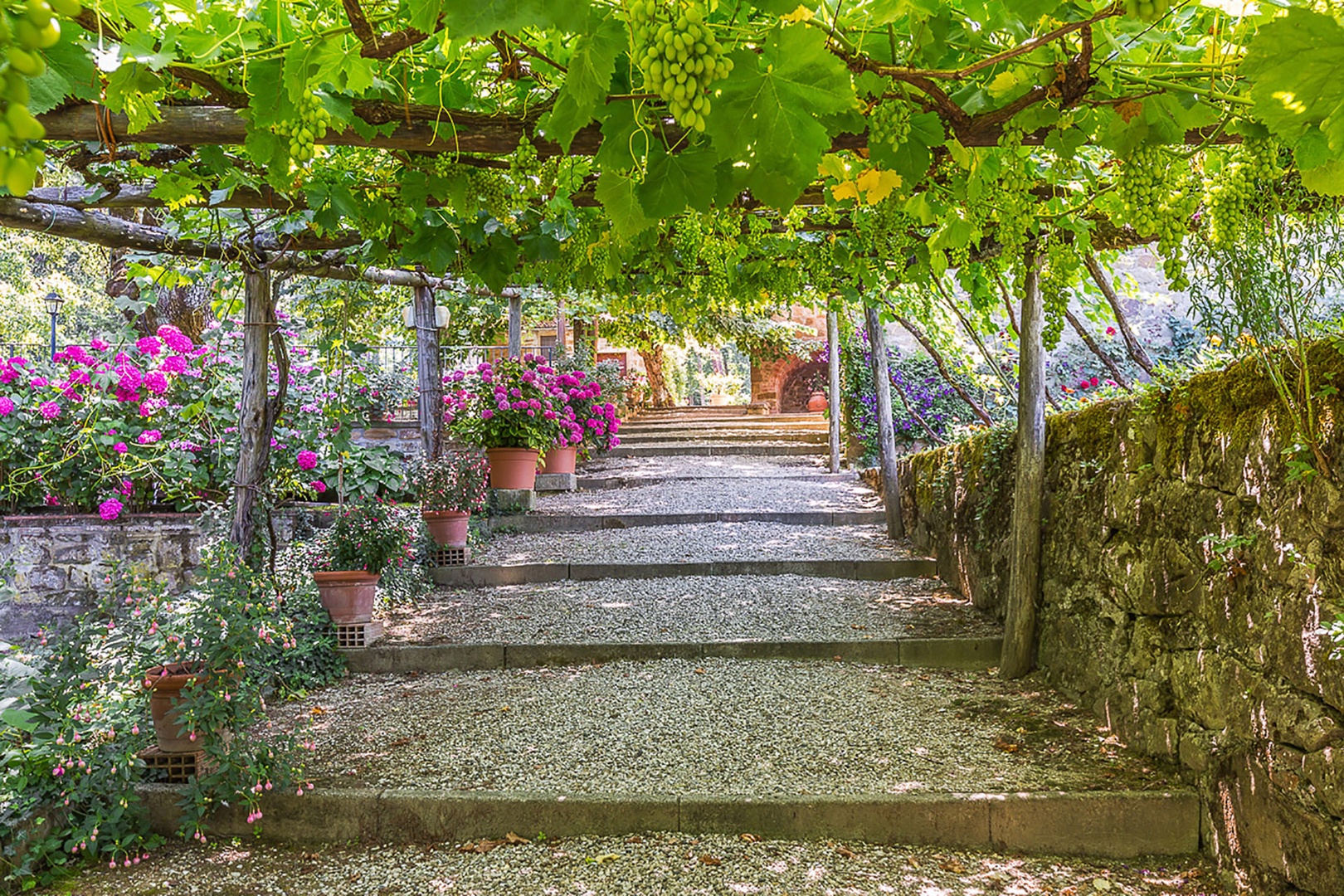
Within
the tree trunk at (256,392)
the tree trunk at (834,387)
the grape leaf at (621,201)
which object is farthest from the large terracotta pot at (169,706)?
the tree trunk at (834,387)

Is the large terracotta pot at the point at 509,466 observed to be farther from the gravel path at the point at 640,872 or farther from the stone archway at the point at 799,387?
the stone archway at the point at 799,387

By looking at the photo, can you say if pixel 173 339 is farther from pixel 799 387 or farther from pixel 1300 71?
pixel 799 387

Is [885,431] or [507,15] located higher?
[507,15]

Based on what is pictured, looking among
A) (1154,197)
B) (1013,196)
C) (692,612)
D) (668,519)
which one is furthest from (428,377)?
(1154,197)

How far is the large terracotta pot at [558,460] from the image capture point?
8297mm

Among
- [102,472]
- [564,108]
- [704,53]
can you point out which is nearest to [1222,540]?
[564,108]

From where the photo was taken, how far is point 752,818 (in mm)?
2596

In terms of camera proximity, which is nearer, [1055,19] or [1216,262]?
[1055,19]

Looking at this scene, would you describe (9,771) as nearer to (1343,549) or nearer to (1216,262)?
(1343,549)

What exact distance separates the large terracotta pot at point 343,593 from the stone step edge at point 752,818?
1.46 m

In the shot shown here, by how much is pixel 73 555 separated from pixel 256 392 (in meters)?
1.86

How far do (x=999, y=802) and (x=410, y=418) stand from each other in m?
7.61

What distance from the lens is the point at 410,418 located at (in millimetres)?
9164

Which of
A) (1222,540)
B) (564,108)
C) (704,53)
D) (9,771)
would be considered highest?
(564,108)
